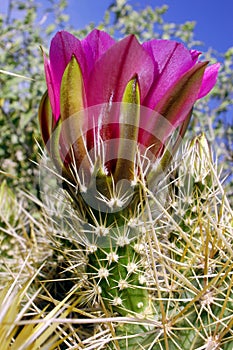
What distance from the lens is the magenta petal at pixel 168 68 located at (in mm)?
614

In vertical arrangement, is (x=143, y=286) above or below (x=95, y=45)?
below

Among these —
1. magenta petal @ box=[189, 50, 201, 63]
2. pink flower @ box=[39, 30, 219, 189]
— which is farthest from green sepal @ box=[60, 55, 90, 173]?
magenta petal @ box=[189, 50, 201, 63]

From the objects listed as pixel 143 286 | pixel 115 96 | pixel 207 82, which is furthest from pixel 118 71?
pixel 143 286

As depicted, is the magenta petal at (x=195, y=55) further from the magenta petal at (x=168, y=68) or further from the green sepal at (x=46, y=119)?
the green sepal at (x=46, y=119)

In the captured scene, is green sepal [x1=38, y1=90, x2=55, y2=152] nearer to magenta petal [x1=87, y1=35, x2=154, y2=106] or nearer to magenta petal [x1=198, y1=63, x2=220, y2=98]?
magenta petal [x1=87, y1=35, x2=154, y2=106]

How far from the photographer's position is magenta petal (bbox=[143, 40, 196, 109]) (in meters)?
0.61

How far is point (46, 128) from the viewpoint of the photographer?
654mm

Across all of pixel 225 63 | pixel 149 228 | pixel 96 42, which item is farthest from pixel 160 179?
pixel 225 63

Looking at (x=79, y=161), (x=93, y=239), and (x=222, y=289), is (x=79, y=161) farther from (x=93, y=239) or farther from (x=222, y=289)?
(x=222, y=289)

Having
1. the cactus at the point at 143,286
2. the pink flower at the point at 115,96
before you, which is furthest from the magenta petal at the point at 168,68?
the cactus at the point at 143,286

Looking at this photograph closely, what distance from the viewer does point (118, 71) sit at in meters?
0.58

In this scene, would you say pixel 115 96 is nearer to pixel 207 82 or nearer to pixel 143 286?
pixel 207 82

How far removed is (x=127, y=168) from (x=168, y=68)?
0.42 feet

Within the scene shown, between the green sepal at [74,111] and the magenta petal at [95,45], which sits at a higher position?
the magenta petal at [95,45]
